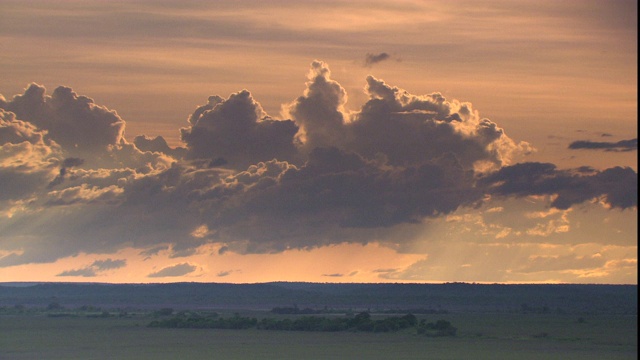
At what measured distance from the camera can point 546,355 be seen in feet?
306

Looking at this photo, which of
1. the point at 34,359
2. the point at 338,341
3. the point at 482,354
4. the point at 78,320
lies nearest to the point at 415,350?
the point at 482,354

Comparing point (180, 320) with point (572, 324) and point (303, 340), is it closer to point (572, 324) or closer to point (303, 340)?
point (303, 340)

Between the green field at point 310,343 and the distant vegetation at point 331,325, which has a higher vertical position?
the distant vegetation at point 331,325

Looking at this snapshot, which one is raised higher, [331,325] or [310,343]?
[331,325]

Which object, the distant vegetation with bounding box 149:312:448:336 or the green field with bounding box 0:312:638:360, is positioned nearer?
the green field with bounding box 0:312:638:360

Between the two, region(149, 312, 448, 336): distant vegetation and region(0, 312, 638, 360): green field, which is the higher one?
region(149, 312, 448, 336): distant vegetation

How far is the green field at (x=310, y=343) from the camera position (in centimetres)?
9294

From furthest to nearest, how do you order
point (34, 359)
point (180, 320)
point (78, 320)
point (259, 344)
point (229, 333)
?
1. point (78, 320)
2. point (180, 320)
3. point (229, 333)
4. point (259, 344)
5. point (34, 359)

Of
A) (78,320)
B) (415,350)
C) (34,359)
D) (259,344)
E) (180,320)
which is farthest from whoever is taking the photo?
(78,320)

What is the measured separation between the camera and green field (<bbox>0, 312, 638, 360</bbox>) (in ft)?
305

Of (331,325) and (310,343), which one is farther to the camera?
(331,325)

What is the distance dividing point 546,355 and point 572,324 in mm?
51264

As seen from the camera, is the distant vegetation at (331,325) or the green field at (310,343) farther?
the distant vegetation at (331,325)

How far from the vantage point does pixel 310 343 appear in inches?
4126
